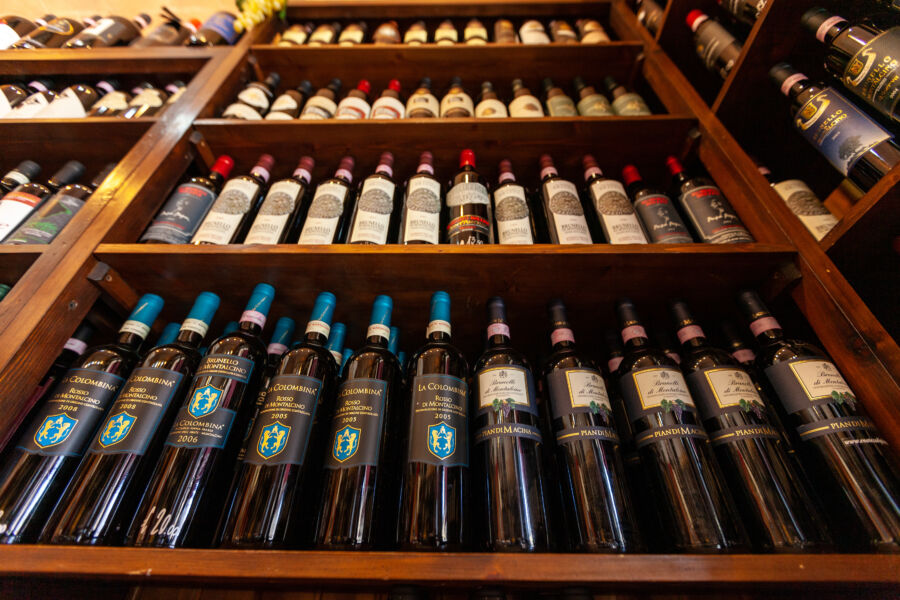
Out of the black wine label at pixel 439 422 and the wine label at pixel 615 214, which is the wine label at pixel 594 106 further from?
the black wine label at pixel 439 422

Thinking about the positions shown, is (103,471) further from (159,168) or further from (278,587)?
(159,168)

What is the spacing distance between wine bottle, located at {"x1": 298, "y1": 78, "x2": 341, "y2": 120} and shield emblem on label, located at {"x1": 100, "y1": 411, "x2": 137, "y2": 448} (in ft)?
3.25

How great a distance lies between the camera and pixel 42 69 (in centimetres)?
149

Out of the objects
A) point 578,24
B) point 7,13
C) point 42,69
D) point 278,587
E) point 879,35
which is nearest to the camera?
point 278,587

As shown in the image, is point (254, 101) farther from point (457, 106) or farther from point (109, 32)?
point (109, 32)

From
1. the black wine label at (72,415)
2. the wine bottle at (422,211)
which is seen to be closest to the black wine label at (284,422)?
the black wine label at (72,415)

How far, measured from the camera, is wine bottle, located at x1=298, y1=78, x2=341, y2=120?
4.60 feet

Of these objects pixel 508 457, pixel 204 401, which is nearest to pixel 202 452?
pixel 204 401

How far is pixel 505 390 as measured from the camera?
761 millimetres

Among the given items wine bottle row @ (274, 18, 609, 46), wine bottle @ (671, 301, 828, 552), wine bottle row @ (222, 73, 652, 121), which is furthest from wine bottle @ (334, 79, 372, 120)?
wine bottle @ (671, 301, 828, 552)

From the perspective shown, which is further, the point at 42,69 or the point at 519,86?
the point at 519,86

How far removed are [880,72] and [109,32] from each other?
2637 mm

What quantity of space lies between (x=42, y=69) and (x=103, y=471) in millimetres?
1599

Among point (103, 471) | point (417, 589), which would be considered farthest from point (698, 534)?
point (103, 471)
